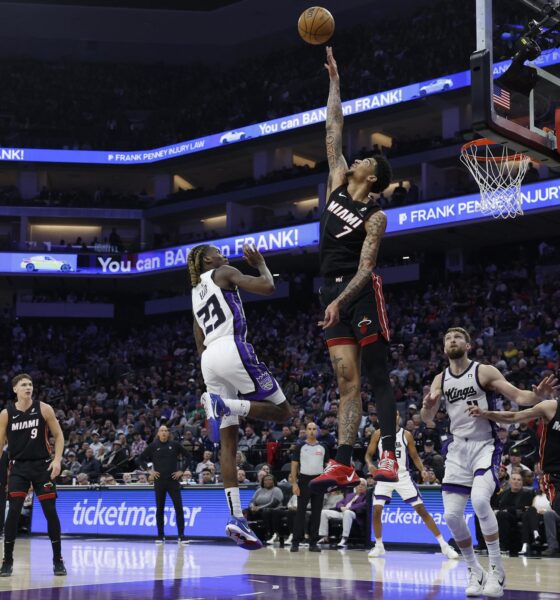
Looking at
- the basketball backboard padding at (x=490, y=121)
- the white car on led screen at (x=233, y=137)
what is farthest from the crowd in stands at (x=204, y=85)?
the basketball backboard padding at (x=490, y=121)

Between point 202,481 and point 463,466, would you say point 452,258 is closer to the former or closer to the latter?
point 202,481

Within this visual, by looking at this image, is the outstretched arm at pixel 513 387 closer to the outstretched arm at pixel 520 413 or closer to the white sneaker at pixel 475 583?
the outstretched arm at pixel 520 413

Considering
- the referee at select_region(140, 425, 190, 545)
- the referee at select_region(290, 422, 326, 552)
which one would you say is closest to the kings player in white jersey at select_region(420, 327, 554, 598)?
the referee at select_region(290, 422, 326, 552)

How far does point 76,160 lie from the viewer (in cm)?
3984

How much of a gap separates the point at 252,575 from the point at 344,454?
407 cm

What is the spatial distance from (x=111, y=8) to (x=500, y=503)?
3720 centimetres

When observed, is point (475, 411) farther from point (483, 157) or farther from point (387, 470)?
point (483, 157)

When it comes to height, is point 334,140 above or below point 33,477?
above

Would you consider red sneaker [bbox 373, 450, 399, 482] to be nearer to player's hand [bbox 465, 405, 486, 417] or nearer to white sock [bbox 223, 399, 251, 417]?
white sock [bbox 223, 399, 251, 417]

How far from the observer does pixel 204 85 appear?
43.2 meters

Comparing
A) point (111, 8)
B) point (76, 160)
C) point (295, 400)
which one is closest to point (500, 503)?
point (295, 400)

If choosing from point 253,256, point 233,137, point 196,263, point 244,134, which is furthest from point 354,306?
point 233,137

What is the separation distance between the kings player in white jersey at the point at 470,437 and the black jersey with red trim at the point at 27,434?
4.47m

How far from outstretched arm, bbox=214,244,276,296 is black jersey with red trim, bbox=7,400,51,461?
4115 mm
